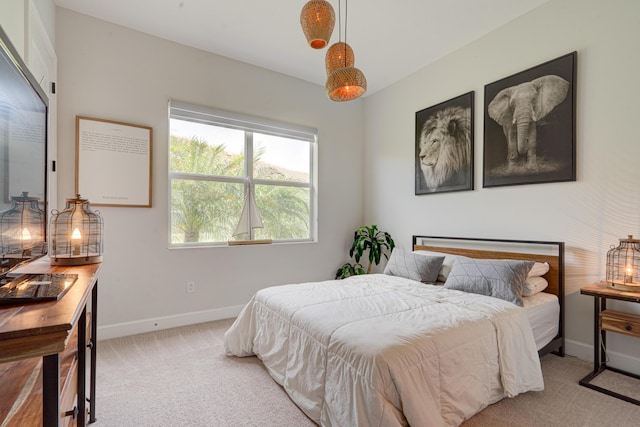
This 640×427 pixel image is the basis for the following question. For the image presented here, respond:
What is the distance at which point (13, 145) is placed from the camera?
0.97 meters

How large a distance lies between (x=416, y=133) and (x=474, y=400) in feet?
9.47

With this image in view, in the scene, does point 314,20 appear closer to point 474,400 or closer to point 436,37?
point 436,37

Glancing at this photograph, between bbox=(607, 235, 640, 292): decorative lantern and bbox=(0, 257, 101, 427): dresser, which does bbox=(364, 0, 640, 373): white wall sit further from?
bbox=(0, 257, 101, 427): dresser

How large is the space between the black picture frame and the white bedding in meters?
1.22

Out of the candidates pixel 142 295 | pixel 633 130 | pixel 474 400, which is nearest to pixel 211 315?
pixel 142 295

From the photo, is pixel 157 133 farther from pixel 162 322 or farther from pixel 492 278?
pixel 492 278

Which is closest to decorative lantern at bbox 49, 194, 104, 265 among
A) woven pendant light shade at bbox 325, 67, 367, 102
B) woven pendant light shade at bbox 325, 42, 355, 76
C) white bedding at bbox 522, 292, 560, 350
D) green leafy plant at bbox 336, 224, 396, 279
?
woven pendant light shade at bbox 325, 67, 367, 102

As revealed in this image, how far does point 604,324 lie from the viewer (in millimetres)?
2145

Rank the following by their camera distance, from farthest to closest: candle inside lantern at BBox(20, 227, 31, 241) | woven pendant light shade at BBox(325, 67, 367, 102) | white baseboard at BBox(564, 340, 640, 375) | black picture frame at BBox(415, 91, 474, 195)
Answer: black picture frame at BBox(415, 91, 474, 195), white baseboard at BBox(564, 340, 640, 375), woven pendant light shade at BBox(325, 67, 367, 102), candle inside lantern at BBox(20, 227, 31, 241)

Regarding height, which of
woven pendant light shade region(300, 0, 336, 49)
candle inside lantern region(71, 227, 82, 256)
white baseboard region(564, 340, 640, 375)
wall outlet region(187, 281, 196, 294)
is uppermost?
woven pendant light shade region(300, 0, 336, 49)

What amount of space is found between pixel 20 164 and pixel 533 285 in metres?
3.07

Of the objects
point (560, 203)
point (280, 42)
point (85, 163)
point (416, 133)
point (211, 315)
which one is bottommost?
point (211, 315)

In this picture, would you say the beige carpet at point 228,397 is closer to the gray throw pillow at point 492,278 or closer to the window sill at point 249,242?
the gray throw pillow at point 492,278

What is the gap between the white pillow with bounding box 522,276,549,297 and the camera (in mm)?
2395
